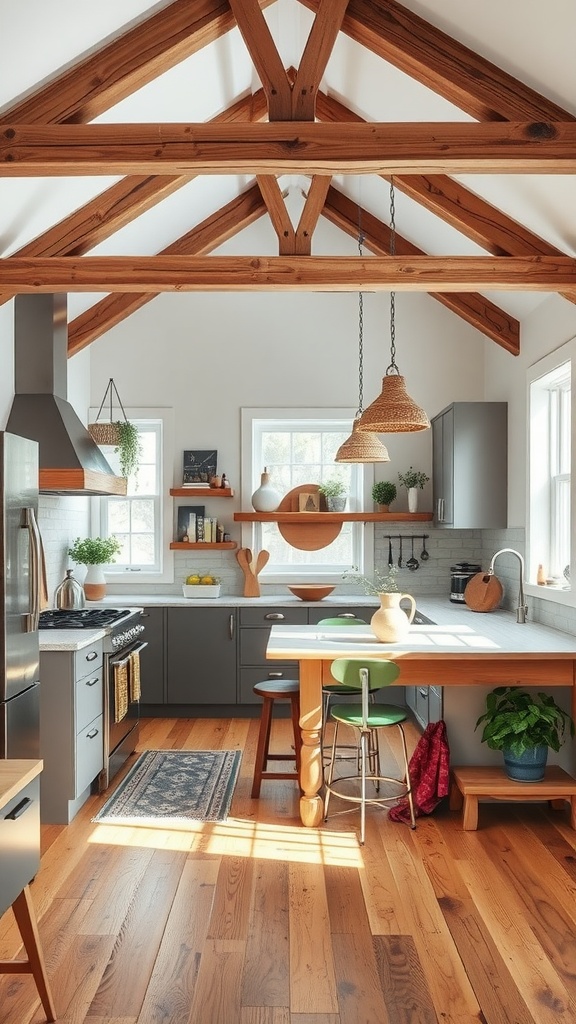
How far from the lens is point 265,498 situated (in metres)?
7.02

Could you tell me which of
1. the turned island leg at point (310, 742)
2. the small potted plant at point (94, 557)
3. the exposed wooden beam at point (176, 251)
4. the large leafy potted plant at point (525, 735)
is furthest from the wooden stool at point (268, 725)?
the exposed wooden beam at point (176, 251)

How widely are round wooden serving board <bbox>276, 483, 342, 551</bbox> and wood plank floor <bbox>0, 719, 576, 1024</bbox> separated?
2985mm

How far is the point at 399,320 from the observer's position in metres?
7.25

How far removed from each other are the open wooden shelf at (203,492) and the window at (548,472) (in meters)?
2.48

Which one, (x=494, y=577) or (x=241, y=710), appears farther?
(x=241, y=710)

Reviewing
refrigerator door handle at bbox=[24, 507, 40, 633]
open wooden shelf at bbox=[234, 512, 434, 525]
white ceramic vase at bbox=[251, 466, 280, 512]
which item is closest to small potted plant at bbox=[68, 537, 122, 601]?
open wooden shelf at bbox=[234, 512, 434, 525]

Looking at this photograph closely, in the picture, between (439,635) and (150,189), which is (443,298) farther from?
(439,635)

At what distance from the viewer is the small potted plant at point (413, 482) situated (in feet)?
22.9

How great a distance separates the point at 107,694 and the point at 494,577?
2.91 metres

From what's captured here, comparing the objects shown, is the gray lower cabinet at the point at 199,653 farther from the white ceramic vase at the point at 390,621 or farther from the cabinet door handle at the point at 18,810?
the cabinet door handle at the point at 18,810

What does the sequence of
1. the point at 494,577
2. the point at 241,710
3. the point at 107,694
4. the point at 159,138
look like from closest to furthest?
the point at 159,138 → the point at 107,694 → the point at 494,577 → the point at 241,710

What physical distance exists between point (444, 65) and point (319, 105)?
1649 millimetres

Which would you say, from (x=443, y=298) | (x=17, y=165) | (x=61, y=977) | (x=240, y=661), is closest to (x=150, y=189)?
(x=17, y=165)

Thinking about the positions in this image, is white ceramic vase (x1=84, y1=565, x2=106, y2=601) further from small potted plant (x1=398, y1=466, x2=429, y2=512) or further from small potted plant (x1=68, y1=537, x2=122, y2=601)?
small potted plant (x1=398, y1=466, x2=429, y2=512)
